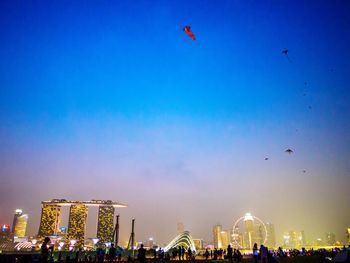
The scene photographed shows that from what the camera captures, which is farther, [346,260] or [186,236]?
[186,236]

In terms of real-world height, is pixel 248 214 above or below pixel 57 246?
above

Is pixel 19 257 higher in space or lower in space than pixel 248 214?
lower

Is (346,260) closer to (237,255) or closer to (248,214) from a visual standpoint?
(237,255)

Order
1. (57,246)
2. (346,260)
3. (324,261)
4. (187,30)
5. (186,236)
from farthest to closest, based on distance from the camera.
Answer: (57,246) < (186,236) < (187,30) < (324,261) < (346,260)

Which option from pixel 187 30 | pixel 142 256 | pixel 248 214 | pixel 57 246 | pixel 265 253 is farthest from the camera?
pixel 57 246

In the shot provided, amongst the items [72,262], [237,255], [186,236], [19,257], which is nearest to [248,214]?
[186,236]

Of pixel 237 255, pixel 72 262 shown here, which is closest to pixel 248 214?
pixel 237 255

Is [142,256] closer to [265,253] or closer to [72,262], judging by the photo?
[72,262]

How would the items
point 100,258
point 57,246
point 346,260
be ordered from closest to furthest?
point 346,260 < point 100,258 < point 57,246

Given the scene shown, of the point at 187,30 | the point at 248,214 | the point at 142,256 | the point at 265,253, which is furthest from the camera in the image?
the point at 248,214
